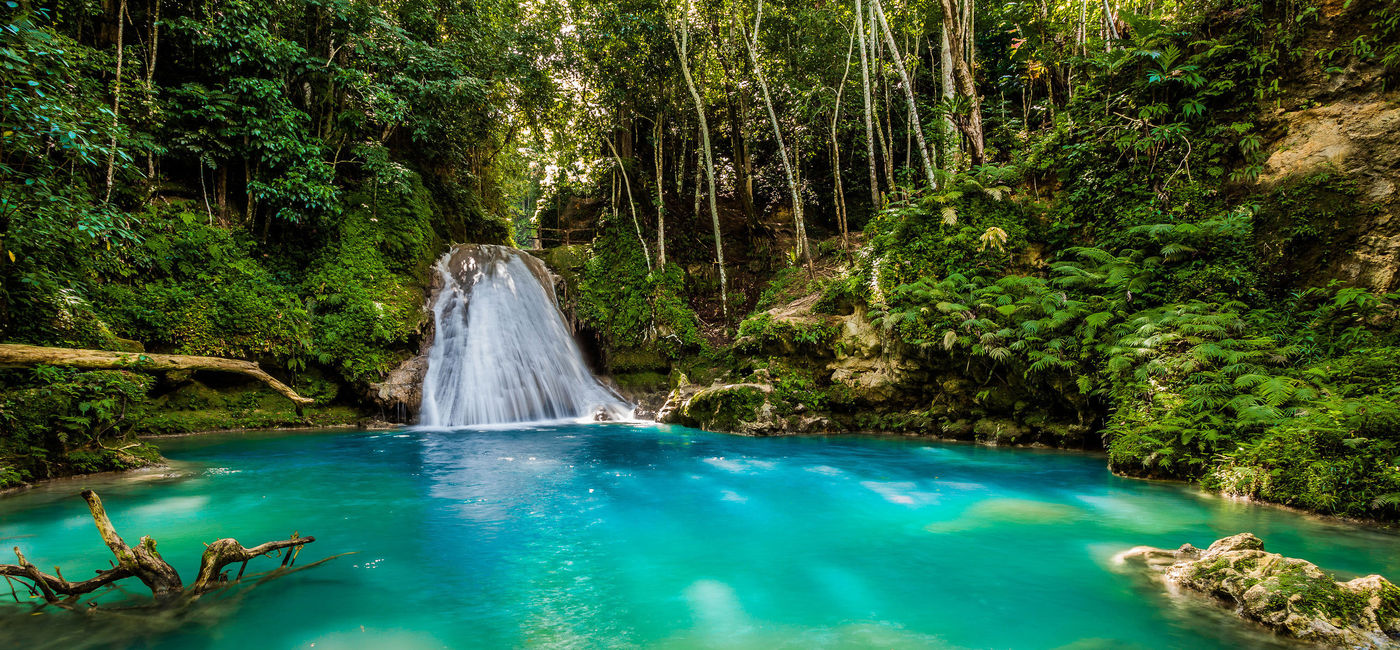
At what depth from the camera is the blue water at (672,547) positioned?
10.4 feet

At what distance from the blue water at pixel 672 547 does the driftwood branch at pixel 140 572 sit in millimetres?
192

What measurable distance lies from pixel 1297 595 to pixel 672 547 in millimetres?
3915

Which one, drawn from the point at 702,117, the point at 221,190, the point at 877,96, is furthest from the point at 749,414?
the point at 877,96

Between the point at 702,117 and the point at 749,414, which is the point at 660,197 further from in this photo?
the point at 749,414

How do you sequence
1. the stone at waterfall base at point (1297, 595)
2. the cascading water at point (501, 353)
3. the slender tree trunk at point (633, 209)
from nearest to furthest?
the stone at waterfall base at point (1297, 595)
the cascading water at point (501, 353)
the slender tree trunk at point (633, 209)

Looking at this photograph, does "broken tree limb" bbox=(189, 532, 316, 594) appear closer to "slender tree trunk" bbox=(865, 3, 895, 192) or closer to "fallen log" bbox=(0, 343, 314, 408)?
"fallen log" bbox=(0, 343, 314, 408)

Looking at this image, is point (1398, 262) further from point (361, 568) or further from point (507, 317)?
point (507, 317)

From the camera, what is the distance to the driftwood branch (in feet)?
9.68

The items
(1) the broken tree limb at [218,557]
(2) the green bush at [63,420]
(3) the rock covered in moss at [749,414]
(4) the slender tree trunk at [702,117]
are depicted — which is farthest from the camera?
(4) the slender tree trunk at [702,117]

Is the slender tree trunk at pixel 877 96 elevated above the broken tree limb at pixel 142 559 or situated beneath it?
elevated above

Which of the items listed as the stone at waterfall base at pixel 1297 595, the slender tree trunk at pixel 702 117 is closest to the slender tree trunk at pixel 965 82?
the slender tree trunk at pixel 702 117

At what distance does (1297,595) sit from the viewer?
9.89 feet

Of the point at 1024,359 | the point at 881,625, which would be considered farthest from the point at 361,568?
the point at 1024,359

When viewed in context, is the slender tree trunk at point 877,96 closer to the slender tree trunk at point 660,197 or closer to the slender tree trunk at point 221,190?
the slender tree trunk at point 660,197
